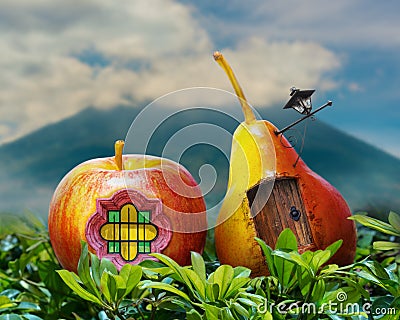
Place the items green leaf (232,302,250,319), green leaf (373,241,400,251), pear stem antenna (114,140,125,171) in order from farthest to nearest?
pear stem antenna (114,140,125,171) → green leaf (373,241,400,251) → green leaf (232,302,250,319)

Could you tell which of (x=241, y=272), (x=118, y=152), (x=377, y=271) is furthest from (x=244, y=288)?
(x=118, y=152)

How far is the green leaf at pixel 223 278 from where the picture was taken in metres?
0.49

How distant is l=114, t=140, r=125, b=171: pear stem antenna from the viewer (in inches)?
26.7

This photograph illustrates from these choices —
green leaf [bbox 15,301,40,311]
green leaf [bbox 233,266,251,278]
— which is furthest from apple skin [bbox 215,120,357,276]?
green leaf [bbox 15,301,40,311]

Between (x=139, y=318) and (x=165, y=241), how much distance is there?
10 centimetres

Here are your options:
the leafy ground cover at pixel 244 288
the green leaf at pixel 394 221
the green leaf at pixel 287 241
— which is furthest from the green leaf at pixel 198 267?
the green leaf at pixel 394 221

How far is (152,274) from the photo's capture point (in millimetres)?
540

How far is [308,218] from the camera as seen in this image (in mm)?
662

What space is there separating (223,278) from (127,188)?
0.20 meters

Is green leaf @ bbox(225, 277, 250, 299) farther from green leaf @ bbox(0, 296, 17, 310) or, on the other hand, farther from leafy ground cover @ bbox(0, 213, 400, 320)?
green leaf @ bbox(0, 296, 17, 310)

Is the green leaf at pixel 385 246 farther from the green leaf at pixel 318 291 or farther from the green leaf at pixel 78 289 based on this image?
the green leaf at pixel 78 289

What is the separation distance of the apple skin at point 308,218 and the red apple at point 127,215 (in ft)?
0.13

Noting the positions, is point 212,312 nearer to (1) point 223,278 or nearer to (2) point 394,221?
(1) point 223,278

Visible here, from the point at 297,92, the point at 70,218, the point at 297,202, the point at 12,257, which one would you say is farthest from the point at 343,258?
the point at 12,257
